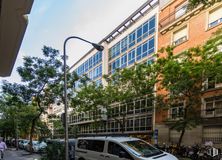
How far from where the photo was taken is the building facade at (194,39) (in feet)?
85.6

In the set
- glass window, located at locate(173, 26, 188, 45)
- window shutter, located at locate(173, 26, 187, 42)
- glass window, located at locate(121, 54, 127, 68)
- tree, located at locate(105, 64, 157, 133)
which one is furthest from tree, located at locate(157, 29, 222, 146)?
glass window, located at locate(121, 54, 127, 68)

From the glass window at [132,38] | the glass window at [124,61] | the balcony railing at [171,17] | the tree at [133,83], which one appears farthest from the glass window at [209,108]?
the glass window at [124,61]

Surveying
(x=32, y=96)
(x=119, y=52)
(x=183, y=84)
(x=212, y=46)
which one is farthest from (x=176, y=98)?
(x=119, y=52)

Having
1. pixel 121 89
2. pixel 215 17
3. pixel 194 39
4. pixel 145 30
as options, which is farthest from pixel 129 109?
pixel 215 17

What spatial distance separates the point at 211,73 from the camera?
20.7 metres

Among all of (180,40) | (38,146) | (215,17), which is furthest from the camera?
(180,40)

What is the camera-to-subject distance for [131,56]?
139 ft

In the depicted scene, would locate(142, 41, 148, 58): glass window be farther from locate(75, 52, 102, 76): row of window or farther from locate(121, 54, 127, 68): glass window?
locate(75, 52, 102, 76): row of window

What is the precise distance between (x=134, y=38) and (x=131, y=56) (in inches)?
100

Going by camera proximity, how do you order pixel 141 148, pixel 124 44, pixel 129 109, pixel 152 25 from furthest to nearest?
pixel 124 44, pixel 129 109, pixel 152 25, pixel 141 148

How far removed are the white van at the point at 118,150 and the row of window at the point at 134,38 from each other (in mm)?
26285

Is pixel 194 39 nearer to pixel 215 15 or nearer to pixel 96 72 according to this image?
pixel 215 15

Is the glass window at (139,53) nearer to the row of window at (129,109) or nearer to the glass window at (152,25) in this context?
the glass window at (152,25)

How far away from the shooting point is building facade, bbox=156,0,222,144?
26.1 meters
